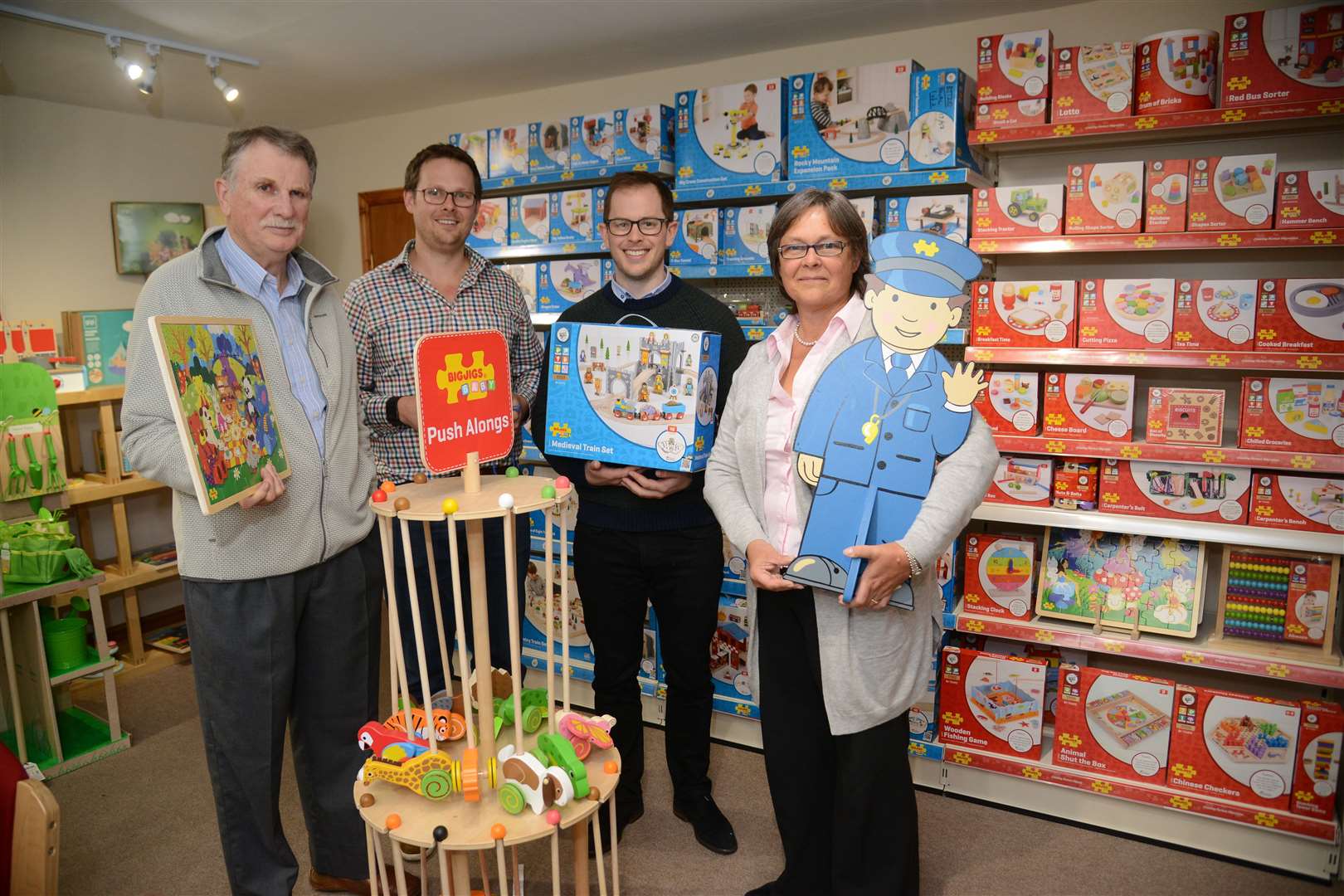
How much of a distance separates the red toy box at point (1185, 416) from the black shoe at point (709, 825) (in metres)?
1.76

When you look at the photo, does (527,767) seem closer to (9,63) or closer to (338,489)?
(338,489)

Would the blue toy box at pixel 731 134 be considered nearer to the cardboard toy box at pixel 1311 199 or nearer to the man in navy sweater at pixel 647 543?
the man in navy sweater at pixel 647 543

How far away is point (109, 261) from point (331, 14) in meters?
2.41

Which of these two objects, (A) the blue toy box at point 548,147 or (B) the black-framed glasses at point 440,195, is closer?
(B) the black-framed glasses at point 440,195

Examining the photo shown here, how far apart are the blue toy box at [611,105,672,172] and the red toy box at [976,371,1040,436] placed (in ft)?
4.99

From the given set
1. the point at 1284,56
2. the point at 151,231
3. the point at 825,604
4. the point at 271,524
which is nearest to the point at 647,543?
the point at 825,604

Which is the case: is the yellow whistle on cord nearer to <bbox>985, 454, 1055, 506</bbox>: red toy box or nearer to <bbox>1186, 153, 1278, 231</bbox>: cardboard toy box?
<bbox>985, 454, 1055, 506</bbox>: red toy box

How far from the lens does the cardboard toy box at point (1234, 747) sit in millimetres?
2588

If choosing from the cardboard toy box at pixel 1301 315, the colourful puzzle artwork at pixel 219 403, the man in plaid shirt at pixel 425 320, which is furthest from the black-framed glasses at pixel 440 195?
the cardboard toy box at pixel 1301 315

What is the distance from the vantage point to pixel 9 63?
3.75m

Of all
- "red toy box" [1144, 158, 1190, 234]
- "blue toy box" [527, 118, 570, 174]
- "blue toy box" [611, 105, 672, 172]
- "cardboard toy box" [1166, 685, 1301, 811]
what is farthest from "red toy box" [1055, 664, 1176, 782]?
"blue toy box" [527, 118, 570, 174]

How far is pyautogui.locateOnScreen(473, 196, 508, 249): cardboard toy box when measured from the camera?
12.6 feet

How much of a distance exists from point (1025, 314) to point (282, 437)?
2.20m

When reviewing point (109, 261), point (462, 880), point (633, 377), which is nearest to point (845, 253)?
point (633, 377)
